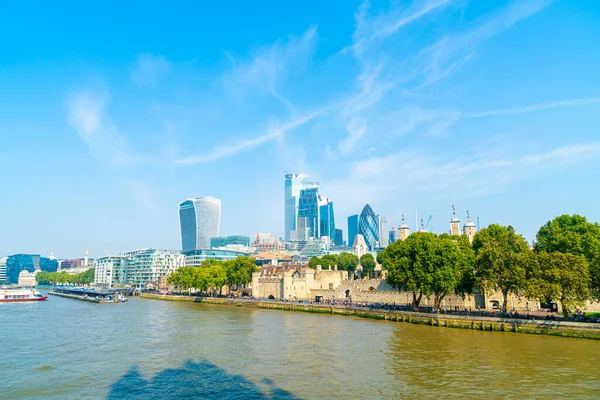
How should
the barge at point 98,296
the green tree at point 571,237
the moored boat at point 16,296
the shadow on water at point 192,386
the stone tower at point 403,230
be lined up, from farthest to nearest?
the stone tower at point 403,230 → the barge at point 98,296 → the moored boat at point 16,296 → the green tree at point 571,237 → the shadow on water at point 192,386

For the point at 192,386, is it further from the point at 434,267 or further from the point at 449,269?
the point at 449,269

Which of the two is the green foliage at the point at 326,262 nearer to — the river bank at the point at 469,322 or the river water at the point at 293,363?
the river bank at the point at 469,322

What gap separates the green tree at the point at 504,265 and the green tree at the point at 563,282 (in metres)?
2.40

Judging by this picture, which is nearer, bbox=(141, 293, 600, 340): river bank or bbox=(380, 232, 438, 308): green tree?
bbox=(141, 293, 600, 340): river bank

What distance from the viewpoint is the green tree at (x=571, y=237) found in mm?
57406

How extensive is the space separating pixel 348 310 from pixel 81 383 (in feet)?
162

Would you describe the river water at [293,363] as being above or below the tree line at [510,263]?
below

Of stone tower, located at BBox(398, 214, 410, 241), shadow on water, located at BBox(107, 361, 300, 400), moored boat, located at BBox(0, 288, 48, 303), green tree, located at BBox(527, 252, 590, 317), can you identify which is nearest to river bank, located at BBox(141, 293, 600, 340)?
green tree, located at BBox(527, 252, 590, 317)

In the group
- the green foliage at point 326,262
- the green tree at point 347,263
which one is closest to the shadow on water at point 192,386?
the green foliage at point 326,262

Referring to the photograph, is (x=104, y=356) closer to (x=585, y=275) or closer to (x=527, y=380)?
(x=527, y=380)

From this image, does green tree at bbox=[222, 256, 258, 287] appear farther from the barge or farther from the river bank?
the barge

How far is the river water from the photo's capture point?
28578mm

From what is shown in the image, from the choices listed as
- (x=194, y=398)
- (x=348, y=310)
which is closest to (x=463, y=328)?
(x=348, y=310)

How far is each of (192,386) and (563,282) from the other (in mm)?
41635
